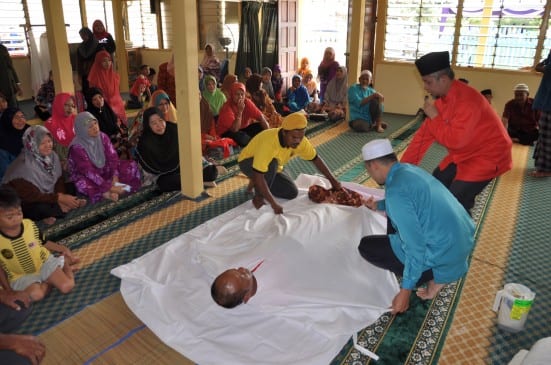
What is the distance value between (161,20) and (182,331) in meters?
8.96

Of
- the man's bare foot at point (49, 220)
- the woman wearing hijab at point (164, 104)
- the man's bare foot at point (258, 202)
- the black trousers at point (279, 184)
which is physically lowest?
the man's bare foot at point (49, 220)

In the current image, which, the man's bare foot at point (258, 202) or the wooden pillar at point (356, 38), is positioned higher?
the wooden pillar at point (356, 38)

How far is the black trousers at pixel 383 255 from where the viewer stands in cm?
230

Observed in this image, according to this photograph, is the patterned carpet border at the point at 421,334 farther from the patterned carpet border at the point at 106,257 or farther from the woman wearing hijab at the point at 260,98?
the woman wearing hijab at the point at 260,98

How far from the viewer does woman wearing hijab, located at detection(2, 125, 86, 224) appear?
326 cm

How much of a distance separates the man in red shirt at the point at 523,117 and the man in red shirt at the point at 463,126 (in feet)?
10.5

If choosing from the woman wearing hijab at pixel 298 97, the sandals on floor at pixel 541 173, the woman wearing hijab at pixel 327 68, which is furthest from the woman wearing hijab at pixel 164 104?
the sandals on floor at pixel 541 173

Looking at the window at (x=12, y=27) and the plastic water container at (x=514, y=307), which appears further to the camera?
the window at (x=12, y=27)

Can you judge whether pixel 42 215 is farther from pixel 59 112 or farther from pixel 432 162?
pixel 432 162

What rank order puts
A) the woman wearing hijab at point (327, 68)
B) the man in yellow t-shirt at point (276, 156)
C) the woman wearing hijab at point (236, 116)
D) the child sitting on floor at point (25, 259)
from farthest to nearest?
1. the woman wearing hijab at point (327, 68)
2. the woman wearing hijab at point (236, 116)
3. the man in yellow t-shirt at point (276, 156)
4. the child sitting on floor at point (25, 259)

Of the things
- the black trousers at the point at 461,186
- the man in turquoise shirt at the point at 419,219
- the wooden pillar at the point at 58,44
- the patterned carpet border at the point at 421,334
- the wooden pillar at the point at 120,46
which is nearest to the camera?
the man in turquoise shirt at the point at 419,219

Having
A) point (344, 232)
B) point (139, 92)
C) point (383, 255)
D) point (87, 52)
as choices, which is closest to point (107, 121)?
point (87, 52)

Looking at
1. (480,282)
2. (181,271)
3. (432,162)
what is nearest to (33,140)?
(181,271)

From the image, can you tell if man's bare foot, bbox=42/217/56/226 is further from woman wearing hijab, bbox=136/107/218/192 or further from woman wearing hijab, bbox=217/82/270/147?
woman wearing hijab, bbox=217/82/270/147
